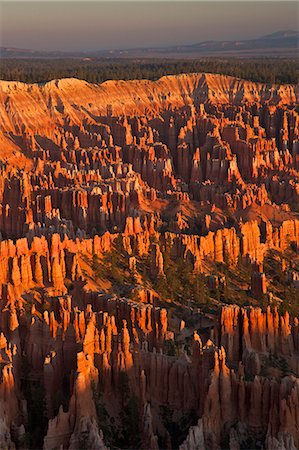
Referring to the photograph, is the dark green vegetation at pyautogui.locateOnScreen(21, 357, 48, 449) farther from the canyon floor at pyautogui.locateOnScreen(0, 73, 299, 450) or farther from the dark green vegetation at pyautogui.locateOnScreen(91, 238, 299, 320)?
the dark green vegetation at pyautogui.locateOnScreen(91, 238, 299, 320)

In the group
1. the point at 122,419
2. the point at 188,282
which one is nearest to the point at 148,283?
the point at 188,282

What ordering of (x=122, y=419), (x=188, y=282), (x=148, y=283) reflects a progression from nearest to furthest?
(x=122, y=419)
(x=148, y=283)
(x=188, y=282)

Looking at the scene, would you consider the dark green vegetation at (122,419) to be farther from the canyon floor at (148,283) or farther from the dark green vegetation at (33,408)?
the dark green vegetation at (33,408)

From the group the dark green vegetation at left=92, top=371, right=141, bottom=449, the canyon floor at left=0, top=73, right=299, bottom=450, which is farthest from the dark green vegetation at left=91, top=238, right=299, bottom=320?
the dark green vegetation at left=92, top=371, right=141, bottom=449

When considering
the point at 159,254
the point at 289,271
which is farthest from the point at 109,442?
the point at 289,271

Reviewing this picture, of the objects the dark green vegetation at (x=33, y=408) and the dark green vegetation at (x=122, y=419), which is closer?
the dark green vegetation at (x=33, y=408)

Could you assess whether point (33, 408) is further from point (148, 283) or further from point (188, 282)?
point (188, 282)

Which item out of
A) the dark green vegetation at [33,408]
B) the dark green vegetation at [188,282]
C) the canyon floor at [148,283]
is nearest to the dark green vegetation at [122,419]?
the canyon floor at [148,283]

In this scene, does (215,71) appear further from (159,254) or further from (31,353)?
(31,353)
